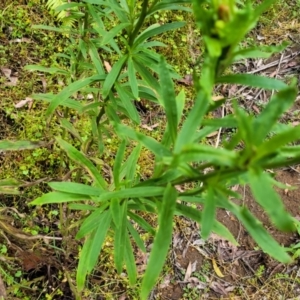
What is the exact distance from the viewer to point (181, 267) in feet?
9.37

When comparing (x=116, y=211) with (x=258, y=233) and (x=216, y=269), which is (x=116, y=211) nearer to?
(x=258, y=233)

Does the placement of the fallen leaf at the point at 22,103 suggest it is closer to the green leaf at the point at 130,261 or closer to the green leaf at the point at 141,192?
the green leaf at the point at 130,261

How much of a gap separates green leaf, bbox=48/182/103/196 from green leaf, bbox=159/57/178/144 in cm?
47

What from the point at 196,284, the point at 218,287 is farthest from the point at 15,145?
the point at 218,287

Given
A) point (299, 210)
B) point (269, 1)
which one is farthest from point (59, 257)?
point (269, 1)

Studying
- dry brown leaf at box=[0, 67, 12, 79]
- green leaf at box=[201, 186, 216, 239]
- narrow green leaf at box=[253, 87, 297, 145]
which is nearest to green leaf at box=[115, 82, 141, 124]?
green leaf at box=[201, 186, 216, 239]

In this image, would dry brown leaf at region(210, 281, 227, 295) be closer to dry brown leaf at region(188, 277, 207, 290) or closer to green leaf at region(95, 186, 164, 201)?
dry brown leaf at region(188, 277, 207, 290)

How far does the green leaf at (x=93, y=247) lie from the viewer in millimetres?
1726

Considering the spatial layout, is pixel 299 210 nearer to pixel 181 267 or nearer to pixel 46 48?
pixel 181 267

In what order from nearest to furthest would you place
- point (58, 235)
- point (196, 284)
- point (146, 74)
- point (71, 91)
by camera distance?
1. point (146, 74)
2. point (71, 91)
3. point (58, 235)
4. point (196, 284)

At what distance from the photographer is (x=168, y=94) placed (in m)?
1.37

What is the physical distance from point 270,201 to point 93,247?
89 centimetres

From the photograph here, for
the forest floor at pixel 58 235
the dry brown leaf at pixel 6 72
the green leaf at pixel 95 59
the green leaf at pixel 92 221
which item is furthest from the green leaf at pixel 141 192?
the dry brown leaf at pixel 6 72

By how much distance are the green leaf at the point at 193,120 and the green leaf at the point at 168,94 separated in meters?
0.15
